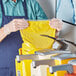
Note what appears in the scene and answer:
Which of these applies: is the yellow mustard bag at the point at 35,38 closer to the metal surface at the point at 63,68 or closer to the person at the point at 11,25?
the person at the point at 11,25

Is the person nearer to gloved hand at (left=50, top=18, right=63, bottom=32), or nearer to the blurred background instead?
gloved hand at (left=50, top=18, right=63, bottom=32)

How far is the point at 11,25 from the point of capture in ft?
3.29

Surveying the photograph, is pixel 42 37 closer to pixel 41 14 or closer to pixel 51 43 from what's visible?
pixel 51 43

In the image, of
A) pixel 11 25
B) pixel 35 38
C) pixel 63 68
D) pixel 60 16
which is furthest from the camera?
pixel 60 16

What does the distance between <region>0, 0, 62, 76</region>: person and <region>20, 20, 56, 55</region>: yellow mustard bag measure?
1.5 inches

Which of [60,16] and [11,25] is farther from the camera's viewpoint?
[60,16]

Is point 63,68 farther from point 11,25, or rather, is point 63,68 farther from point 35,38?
point 11,25

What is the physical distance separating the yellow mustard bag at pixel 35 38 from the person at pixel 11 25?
38 millimetres

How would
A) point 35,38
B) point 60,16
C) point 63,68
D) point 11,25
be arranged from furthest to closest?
point 60,16 < point 11,25 < point 35,38 < point 63,68


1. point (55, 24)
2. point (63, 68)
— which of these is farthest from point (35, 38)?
point (63, 68)

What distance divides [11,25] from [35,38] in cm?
22

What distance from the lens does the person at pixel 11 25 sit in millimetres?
1038

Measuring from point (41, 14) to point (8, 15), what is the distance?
0.24 m

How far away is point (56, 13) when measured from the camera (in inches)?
53.8
